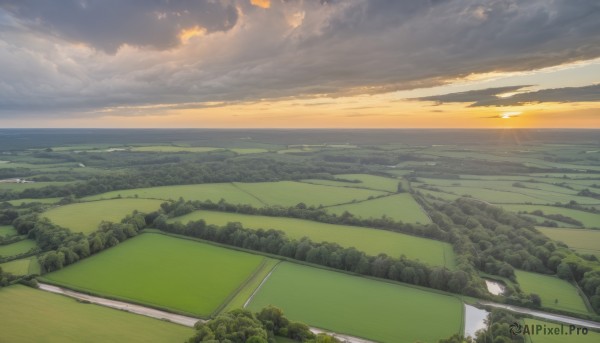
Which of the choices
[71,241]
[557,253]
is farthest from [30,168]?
[557,253]

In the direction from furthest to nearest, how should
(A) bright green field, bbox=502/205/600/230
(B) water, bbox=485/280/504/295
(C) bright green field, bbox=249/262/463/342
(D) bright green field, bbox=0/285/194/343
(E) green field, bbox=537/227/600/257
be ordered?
1. (A) bright green field, bbox=502/205/600/230
2. (E) green field, bbox=537/227/600/257
3. (B) water, bbox=485/280/504/295
4. (C) bright green field, bbox=249/262/463/342
5. (D) bright green field, bbox=0/285/194/343

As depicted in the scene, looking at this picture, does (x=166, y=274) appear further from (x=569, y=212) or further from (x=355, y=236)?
(x=569, y=212)

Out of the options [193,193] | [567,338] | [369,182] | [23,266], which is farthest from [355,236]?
[369,182]

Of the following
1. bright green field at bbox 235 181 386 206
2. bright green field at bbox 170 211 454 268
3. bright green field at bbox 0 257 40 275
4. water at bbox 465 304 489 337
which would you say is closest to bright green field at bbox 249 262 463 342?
water at bbox 465 304 489 337

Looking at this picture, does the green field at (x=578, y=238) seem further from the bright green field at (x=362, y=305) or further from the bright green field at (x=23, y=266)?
the bright green field at (x=23, y=266)

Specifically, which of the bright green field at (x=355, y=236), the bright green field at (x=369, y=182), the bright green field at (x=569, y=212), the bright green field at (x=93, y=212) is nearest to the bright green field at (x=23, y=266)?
the bright green field at (x=93, y=212)

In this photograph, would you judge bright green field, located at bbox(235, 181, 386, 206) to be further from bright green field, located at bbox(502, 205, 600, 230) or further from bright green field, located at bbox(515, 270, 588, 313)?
bright green field, located at bbox(515, 270, 588, 313)
